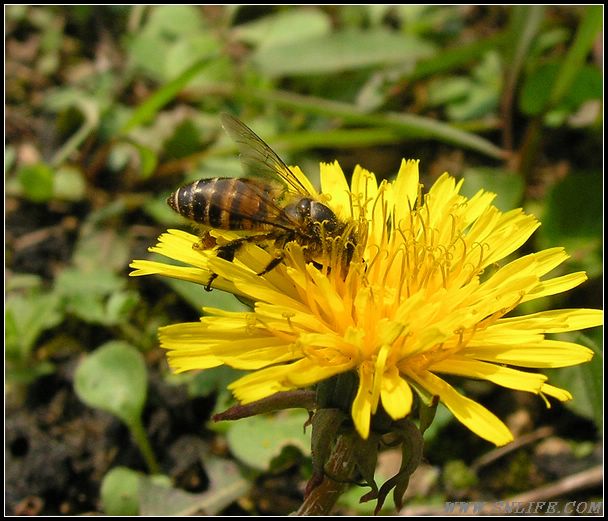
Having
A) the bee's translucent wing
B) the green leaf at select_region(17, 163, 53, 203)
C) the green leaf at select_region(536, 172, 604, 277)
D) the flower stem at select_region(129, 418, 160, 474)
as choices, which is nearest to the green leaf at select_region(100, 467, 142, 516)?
the flower stem at select_region(129, 418, 160, 474)

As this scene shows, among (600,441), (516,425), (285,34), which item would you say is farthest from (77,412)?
(285,34)

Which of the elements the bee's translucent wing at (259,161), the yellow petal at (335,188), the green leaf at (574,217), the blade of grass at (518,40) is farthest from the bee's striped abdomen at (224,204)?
the blade of grass at (518,40)

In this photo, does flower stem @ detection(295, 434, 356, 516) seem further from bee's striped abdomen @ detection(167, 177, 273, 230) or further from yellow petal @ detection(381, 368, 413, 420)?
bee's striped abdomen @ detection(167, 177, 273, 230)

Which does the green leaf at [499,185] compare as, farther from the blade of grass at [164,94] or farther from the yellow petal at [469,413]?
the yellow petal at [469,413]

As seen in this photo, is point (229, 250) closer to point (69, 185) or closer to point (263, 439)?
point (263, 439)

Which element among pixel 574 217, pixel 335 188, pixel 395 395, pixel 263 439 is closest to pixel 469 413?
pixel 395 395
